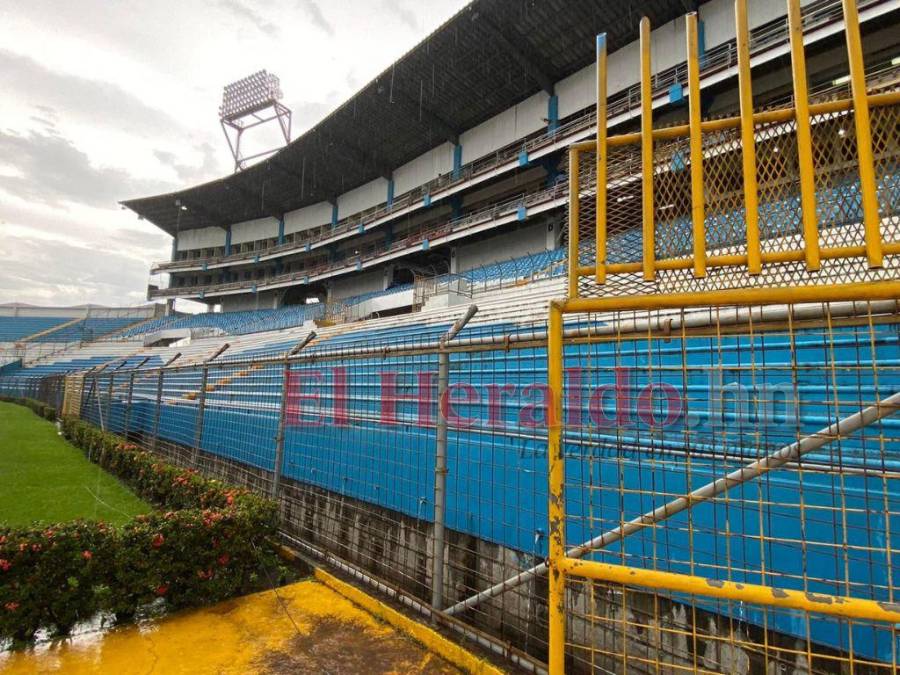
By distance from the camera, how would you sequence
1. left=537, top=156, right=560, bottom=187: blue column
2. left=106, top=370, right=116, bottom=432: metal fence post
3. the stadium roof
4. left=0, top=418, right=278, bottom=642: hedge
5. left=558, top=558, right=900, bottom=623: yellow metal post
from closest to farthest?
left=558, top=558, right=900, bottom=623: yellow metal post, left=0, top=418, right=278, bottom=642: hedge, left=106, top=370, right=116, bottom=432: metal fence post, the stadium roof, left=537, top=156, right=560, bottom=187: blue column

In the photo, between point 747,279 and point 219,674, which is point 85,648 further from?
point 747,279

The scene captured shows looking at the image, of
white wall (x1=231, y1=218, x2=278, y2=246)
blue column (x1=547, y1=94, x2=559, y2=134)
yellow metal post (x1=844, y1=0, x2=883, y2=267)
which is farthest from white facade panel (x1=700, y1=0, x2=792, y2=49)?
white wall (x1=231, y1=218, x2=278, y2=246)

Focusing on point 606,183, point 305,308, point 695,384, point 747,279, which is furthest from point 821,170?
point 305,308

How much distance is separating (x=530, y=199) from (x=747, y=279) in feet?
58.3

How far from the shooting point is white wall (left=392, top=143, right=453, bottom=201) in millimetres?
24219

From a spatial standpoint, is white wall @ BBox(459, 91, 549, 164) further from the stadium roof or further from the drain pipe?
the drain pipe

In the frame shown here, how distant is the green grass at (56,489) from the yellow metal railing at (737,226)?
13.0 feet

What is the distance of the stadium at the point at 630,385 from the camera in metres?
1.52

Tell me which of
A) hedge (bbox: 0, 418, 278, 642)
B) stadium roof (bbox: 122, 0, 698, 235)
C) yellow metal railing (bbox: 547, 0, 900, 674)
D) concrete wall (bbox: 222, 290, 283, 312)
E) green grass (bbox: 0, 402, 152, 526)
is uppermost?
stadium roof (bbox: 122, 0, 698, 235)

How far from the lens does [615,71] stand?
17.2 metres

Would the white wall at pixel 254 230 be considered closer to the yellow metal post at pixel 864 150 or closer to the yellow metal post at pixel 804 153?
the yellow metal post at pixel 804 153

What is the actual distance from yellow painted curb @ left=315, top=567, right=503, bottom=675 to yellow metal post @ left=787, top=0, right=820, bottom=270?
2.24 meters

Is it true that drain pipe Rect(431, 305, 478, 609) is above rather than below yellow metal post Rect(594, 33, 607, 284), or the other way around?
below

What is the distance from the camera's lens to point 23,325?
4138 centimetres
